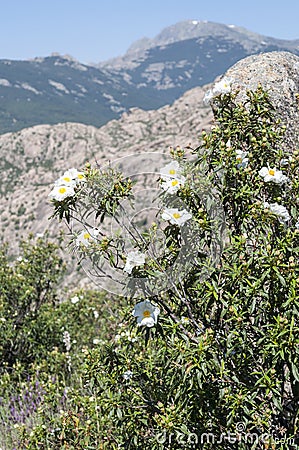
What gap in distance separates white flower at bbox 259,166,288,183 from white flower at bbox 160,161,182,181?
437 mm

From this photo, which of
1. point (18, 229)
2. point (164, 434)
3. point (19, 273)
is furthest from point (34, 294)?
point (18, 229)

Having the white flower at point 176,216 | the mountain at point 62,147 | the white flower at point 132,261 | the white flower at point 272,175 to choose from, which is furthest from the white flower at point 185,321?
the mountain at point 62,147

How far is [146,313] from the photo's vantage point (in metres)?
2.50

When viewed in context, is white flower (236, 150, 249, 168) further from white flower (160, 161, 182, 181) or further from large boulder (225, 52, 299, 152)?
large boulder (225, 52, 299, 152)

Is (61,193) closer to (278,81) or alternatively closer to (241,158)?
(241,158)

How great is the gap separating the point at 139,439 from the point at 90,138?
78.9m

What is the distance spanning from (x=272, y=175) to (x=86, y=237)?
1.02 m

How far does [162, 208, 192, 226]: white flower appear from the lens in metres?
2.47

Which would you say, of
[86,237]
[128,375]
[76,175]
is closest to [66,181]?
[76,175]

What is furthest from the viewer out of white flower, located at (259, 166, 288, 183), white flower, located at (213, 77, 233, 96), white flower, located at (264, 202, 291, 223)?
white flower, located at (213, 77, 233, 96)

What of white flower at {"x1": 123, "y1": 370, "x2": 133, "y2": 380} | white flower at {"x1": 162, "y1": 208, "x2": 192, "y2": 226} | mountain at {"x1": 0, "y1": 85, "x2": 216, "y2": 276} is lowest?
white flower at {"x1": 123, "y1": 370, "x2": 133, "y2": 380}

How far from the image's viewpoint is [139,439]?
308cm

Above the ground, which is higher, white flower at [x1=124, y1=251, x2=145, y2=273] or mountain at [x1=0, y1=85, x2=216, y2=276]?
mountain at [x1=0, y1=85, x2=216, y2=276]

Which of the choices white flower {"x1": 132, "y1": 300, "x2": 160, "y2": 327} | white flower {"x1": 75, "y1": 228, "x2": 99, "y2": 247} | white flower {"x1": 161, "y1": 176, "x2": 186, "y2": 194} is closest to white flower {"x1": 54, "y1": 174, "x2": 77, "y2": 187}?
white flower {"x1": 75, "y1": 228, "x2": 99, "y2": 247}
